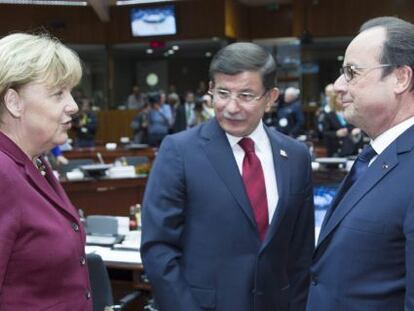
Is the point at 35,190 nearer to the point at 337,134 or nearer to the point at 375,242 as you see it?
the point at 375,242

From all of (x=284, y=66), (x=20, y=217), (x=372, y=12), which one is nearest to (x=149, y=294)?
(x=20, y=217)

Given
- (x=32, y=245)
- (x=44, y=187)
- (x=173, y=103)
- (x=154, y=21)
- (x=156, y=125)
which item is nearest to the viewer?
(x=32, y=245)

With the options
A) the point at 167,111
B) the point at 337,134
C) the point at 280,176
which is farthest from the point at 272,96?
the point at 167,111

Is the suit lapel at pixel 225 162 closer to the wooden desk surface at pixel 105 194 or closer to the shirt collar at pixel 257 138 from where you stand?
the shirt collar at pixel 257 138

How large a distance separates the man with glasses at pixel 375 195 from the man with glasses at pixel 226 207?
0.29 metres

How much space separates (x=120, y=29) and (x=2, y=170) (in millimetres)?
12299

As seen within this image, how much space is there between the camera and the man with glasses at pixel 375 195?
145 cm

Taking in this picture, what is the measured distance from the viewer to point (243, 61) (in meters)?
1.94

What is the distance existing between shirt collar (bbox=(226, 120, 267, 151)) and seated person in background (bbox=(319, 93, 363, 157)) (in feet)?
15.6

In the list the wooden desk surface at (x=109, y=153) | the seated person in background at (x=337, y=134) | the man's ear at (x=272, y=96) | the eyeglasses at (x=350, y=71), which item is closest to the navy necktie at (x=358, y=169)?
the eyeglasses at (x=350, y=71)

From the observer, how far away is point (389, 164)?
60.1 inches

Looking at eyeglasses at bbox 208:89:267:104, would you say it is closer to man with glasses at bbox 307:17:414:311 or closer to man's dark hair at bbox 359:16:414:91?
man with glasses at bbox 307:17:414:311

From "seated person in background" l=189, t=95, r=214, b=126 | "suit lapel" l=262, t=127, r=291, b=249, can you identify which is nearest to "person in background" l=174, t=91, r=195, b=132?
"seated person in background" l=189, t=95, r=214, b=126

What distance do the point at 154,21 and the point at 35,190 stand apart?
37.9ft
